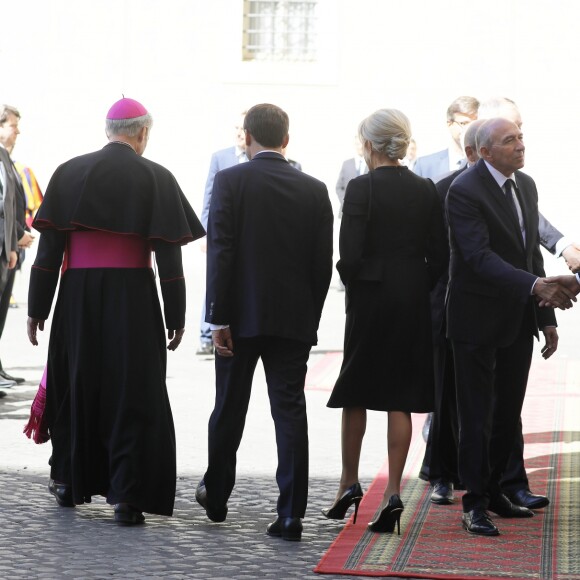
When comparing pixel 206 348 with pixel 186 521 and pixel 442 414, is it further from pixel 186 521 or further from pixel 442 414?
pixel 186 521

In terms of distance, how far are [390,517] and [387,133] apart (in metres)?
1.65

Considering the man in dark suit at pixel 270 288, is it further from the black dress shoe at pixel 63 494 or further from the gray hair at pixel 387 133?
the black dress shoe at pixel 63 494

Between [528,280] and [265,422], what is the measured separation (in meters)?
3.73

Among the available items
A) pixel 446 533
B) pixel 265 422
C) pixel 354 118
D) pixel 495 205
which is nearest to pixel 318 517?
pixel 446 533

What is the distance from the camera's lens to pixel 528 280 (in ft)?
21.0

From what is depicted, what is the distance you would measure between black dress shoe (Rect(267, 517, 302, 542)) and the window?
19.8m

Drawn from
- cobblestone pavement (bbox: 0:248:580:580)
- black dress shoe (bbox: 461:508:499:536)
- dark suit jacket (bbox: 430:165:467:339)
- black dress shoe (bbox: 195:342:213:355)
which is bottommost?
black dress shoe (bbox: 195:342:213:355)

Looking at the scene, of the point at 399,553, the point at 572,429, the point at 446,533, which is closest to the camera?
the point at 399,553

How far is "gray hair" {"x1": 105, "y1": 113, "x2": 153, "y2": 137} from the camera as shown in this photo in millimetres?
6934

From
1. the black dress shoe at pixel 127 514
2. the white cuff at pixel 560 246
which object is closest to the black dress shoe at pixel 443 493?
the white cuff at pixel 560 246

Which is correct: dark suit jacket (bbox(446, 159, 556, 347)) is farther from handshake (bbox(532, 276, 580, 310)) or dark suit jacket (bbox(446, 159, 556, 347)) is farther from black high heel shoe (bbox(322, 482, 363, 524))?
black high heel shoe (bbox(322, 482, 363, 524))

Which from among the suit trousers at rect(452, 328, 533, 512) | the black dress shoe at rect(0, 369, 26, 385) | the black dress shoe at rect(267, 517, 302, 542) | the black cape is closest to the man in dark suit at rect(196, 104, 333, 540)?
the black dress shoe at rect(267, 517, 302, 542)

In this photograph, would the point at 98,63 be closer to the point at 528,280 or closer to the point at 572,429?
the point at 572,429

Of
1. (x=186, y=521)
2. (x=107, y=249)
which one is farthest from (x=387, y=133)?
(x=186, y=521)
